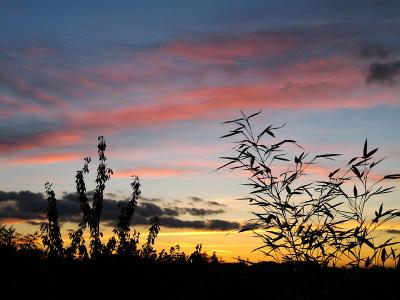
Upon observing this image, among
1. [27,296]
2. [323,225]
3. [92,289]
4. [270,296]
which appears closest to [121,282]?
[92,289]

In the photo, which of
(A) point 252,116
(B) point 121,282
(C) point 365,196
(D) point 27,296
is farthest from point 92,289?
(C) point 365,196

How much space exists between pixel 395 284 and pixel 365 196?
1760 millimetres

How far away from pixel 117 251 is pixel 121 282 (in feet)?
21.5

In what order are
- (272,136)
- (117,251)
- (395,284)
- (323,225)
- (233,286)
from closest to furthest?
(395,284) → (323,225) → (272,136) → (233,286) → (117,251)

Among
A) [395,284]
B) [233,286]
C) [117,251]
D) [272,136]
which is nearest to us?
[395,284]

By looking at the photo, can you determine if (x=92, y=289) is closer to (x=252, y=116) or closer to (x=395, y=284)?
(x=252, y=116)

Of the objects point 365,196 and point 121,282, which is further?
point 121,282

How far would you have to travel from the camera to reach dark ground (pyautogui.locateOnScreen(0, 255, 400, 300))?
30.6 ft

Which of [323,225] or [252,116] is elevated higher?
[252,116]

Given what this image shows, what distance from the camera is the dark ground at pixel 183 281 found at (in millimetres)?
9336

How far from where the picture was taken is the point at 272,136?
11.0m

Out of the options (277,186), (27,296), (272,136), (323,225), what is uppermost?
(272,136)

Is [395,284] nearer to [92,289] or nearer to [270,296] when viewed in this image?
[270,296]

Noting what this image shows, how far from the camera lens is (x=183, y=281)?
43.8 ft
